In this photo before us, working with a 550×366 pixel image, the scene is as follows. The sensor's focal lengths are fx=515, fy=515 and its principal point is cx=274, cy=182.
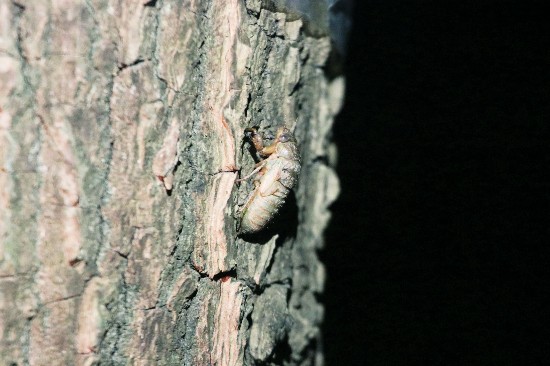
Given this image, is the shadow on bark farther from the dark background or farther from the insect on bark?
the dark background

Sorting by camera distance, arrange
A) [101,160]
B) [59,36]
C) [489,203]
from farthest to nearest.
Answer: [489,203] → [101,160] → [59,36]

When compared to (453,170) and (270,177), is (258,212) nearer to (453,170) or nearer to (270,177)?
(270,177)

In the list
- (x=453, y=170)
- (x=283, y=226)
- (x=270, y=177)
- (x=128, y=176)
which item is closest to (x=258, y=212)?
(x=270, y=177)

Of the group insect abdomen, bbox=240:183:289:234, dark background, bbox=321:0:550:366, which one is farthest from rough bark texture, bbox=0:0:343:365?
dark background, bbox=321:0:550:366

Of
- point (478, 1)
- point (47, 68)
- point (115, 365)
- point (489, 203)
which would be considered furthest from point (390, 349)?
point (47, 68)

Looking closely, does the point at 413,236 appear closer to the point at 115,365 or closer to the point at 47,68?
the point at 115,365

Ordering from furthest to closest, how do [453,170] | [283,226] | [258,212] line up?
[453,170]
[283,226]
[258,212]
